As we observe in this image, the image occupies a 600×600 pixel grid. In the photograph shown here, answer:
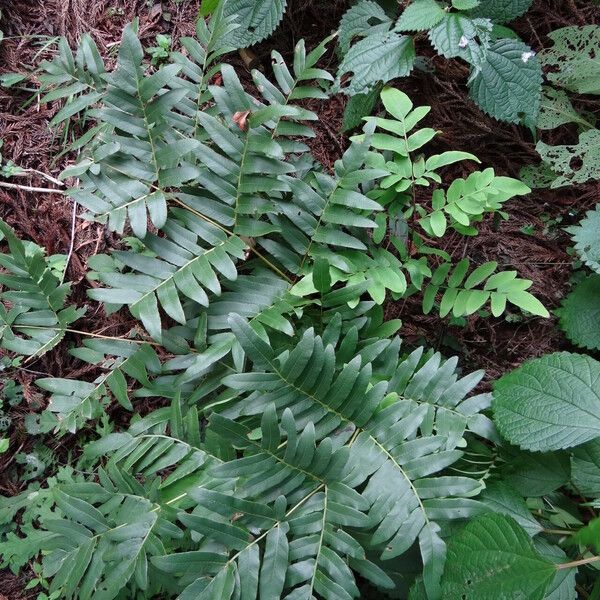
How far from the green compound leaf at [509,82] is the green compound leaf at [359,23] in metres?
0.40

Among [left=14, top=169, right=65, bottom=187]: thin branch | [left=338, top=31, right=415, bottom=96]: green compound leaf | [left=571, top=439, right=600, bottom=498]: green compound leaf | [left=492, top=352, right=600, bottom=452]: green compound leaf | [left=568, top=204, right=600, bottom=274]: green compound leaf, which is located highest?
[left=338, top=31, right=415, bottom=96]: green compound leaf

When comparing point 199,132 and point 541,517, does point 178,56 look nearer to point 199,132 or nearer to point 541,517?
point 199,132

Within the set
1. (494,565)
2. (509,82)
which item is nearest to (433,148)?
(509,82)

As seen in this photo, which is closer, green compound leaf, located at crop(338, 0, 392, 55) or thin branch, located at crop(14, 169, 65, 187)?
green compound leaf, located at crop(338, 0, 392, 55)

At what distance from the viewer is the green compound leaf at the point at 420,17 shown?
205 centimetres

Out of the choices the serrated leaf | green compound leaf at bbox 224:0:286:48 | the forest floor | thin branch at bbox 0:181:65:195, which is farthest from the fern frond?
the serrated leaf

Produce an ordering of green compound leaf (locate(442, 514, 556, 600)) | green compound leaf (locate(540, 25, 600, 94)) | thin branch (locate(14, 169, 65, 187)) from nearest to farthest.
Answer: green compound leaf (locate(442, 514, 556, 600))
green compound leaf (locate(540, 25, 600, 94))
thin branch (locate(14, 169, 65, 187))

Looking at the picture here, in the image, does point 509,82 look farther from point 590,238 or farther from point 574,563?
point 574,563

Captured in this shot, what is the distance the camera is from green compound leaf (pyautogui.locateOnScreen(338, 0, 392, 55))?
224 cm

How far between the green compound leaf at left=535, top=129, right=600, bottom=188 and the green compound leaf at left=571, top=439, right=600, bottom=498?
39.1 inches

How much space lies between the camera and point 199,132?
2.05 m

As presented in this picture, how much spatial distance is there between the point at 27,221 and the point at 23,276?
0.57 m

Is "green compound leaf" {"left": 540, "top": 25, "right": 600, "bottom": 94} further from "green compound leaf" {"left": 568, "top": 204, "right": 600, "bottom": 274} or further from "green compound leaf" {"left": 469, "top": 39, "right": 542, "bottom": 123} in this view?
"green compound leaf" {"left": 568, "top": 204, "right": 600, "bottom": 274}

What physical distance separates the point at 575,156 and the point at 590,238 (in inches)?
14.6
